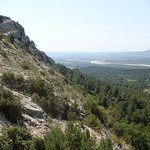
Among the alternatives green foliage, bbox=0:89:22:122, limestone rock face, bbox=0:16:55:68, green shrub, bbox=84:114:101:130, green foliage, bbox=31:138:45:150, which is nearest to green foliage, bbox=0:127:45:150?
green foliage, bbox=31:138:45:150

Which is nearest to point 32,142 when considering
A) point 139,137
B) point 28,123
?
point 28,123

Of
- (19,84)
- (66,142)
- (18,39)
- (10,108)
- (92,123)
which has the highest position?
(18,39)

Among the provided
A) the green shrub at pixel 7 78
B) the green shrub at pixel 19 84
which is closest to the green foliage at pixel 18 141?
the green shrub at pixel 19 84

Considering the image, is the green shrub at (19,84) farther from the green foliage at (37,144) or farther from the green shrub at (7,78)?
the green foliage at (37,144)

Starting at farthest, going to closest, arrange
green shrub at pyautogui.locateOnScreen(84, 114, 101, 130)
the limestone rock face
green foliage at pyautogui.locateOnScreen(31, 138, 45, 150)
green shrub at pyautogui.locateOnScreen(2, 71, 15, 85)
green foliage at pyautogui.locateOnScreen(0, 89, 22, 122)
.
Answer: the limestone rock face, green shrub at pyautogui.locateOnScreen(84, 114, 101, 130), green shrub at pyautogui.locateOnScreen(2, 71, 15, 85), green foliage at pyautogui.locateOnScreen(0, 89, 22, 122), green foliage at pyautogui.locateOnScreen(31, 138, 45, 150)

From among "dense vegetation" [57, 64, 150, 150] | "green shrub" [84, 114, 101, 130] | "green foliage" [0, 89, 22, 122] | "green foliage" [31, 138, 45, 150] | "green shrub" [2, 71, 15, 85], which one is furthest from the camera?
"dense vegetation" [57, 64, 150, 150]

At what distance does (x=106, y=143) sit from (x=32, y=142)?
4.62 metres

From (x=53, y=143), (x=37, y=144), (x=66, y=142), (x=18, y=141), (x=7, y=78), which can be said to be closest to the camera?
(x=18, y=141)

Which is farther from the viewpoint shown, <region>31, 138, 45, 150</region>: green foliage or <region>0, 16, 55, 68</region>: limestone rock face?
<region>0, 16, 55, 68</region>: limestone rock face

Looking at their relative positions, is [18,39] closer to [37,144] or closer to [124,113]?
[37,144]

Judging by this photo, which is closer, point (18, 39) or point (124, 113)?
point (124, 113)

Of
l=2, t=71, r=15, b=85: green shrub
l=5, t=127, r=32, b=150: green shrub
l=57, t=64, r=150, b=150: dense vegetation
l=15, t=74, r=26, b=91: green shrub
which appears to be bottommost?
l=57, t=64, r=150, b=150: dense vegetation

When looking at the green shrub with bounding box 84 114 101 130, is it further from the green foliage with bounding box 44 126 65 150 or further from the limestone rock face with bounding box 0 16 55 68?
the limestone rock face with bounding box 0 16 55 68

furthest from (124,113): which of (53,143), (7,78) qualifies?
(53,143)
